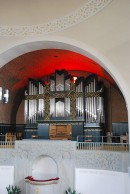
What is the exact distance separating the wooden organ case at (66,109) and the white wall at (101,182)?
351 cm

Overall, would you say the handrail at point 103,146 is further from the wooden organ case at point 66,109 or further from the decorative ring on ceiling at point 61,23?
the decorative ring on ceiling at point 61,23

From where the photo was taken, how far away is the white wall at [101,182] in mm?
9023

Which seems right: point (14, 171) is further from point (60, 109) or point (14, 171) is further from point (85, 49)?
point (85, 49)

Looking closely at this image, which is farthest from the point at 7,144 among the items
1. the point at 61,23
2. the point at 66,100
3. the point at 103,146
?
the point at 61,23

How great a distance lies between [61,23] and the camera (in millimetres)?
8039

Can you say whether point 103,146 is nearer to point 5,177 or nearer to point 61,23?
point 5,177

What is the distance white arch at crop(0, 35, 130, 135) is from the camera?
709cm

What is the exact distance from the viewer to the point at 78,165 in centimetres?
1032

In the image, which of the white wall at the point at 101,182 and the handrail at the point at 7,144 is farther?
the handrail at the point at 7,144

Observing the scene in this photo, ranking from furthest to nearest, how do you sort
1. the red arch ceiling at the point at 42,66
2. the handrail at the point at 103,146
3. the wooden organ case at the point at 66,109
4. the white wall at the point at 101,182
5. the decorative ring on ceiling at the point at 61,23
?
the wooden organ case at the point at 66,109 → the red arch ceiling at the point at 42,66 → the handrail at the point at 103,146 → the white wall at the point at 101,182 → the decorative ring on ceiling at the point at 61,23

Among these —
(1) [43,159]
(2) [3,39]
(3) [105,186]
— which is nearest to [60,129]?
(1) [43,159]

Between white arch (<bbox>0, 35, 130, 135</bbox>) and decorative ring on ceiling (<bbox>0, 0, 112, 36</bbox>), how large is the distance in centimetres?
25

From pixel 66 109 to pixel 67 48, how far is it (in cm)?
617

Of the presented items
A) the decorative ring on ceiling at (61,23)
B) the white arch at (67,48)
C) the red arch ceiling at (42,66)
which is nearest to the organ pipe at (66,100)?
the red arch ceiling at (42,66)
